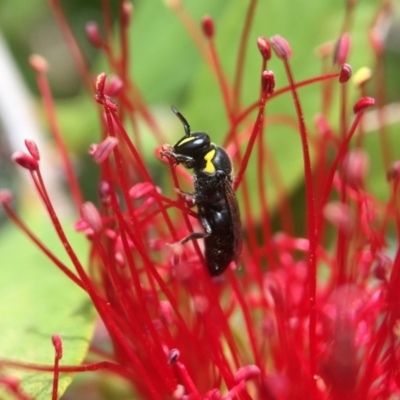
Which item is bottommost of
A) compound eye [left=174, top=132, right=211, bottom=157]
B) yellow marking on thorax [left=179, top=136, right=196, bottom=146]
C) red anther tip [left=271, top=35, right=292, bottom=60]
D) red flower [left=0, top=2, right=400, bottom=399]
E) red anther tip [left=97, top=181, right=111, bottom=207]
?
red flower [left=0, top=2, right=400, bottom=399]

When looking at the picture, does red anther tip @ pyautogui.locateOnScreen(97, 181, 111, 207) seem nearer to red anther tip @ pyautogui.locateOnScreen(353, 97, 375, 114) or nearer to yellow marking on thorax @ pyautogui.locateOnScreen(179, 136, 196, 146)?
yellow marking on thorax @ pyautogui.locateOnScreen(179, 136, 196, 146)

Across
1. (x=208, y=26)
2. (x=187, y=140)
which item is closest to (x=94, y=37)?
(x=208, y=26)

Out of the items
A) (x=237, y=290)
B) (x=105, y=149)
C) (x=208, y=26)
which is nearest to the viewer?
(x=105, y=149)

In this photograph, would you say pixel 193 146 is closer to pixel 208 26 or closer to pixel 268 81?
pixel 268 81

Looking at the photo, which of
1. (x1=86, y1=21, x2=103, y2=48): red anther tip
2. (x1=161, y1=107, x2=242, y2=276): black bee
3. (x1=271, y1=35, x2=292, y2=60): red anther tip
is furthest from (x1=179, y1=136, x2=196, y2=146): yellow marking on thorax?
(x1=86, y1=21, x2=103, y2=48): red anther tip

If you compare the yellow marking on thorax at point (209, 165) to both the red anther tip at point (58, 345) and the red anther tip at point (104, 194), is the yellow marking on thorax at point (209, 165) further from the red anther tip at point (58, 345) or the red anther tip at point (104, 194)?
the red anther tip at point (58, 345)

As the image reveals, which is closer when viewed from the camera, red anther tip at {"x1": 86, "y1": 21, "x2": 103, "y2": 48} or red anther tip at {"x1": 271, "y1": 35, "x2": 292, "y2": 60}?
red anther tip at {"x1": 271, "y1": 35, "x2": 292, "y2": 60}

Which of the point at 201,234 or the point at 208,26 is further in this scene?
the point at 208,26
